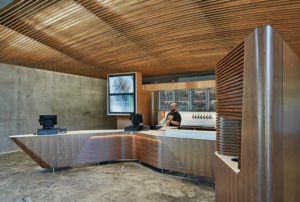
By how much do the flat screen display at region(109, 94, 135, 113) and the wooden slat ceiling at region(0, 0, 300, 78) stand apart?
9.32ft

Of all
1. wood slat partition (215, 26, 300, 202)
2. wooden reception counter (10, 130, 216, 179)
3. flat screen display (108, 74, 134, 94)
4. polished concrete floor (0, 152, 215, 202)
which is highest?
flat screen display (108, 74, 134, 94)

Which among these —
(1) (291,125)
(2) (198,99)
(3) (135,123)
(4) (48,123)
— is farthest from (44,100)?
(1) (291,125)

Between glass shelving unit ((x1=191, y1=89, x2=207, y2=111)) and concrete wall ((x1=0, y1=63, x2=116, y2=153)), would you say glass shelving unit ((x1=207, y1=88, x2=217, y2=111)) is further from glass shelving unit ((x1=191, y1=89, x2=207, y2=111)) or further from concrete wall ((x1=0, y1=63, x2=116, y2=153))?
concrete wall ((x1=0, y1=63, x2=116, y2=153))

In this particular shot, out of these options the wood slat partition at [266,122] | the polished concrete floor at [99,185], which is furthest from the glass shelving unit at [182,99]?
the wood slat partition at [266,122]

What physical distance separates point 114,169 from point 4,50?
464cm

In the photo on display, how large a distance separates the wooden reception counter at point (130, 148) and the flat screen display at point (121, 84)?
3470mm

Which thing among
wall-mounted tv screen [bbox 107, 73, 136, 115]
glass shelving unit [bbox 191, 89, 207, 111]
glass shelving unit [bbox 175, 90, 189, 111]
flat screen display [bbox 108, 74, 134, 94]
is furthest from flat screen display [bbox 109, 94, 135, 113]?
glass shelving unit [bbox 191, 89, 207, 111]

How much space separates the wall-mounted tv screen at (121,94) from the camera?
9398 millimetres

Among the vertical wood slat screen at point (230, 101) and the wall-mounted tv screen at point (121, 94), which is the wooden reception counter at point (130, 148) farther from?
the wall-mounted tv screen at point (121, 94)

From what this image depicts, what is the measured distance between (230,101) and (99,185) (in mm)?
3309

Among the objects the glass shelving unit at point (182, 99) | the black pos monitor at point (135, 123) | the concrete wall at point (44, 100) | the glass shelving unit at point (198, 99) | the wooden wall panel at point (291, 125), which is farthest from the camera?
the glass shelving unit at point (182, 99)

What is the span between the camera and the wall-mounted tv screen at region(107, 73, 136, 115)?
9.40m

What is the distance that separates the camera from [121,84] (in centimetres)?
959

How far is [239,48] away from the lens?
7.23 feet
